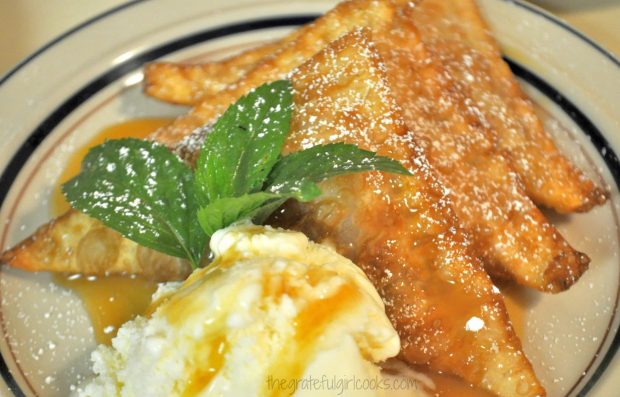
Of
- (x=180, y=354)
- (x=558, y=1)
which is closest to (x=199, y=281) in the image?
(x=180, y=354)

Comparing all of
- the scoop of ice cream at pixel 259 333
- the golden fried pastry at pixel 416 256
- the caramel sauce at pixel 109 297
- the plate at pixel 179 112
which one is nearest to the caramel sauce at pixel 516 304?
the plate at pixel 179 112

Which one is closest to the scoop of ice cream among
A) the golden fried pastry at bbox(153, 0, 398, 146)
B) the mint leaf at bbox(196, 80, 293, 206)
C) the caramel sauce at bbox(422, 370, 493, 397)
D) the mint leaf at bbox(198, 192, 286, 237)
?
the mint leaf at bbox(198, 192, 286, 237)

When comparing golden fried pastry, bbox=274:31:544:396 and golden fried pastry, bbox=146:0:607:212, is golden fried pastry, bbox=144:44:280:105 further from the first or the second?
golden fried pastry, bbox=274:31:544:396

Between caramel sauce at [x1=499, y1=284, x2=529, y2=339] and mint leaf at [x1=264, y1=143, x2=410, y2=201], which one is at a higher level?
mint leaf at [x1=264, y1=143, x2=410, y2=201]

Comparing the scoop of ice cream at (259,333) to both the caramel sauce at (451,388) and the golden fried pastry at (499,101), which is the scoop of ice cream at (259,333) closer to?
the caramel sauce at (451,388)

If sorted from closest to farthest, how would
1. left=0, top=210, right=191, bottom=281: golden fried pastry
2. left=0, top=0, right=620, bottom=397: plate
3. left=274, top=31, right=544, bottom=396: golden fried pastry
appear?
1. left=274, top=31, right=544, bottom=396: golden fried pastry
2. left=0, top=0, right=620, bottom=397: plate
3. left=0, top=210, right=191, bottom=281: golden fried pastry

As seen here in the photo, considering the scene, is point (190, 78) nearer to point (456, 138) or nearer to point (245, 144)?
point (245, 144)

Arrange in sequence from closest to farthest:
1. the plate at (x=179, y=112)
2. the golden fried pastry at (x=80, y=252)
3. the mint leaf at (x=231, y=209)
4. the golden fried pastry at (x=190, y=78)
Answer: the mint leaf at (x=231, y=209) < the plate at (x=179, y=112) < the golden fried pastry at (x=80, y=252) < the golden fried pastry at (x=190, y=78)
